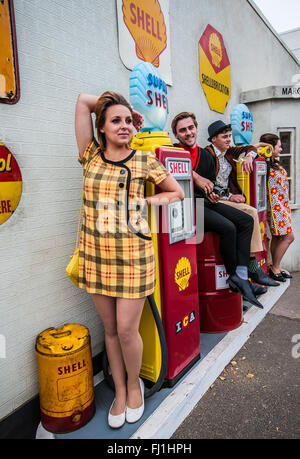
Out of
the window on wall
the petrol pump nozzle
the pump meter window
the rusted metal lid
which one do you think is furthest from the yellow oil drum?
the window on wall

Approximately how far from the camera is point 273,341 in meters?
3.31

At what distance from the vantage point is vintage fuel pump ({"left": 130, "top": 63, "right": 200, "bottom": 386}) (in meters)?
2.27

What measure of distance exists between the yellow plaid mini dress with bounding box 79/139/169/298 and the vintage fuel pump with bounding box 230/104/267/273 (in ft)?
7.41

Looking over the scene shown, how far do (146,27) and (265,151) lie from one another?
2.14m

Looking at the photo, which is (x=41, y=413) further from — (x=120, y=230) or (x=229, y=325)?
(x=229, y=325)

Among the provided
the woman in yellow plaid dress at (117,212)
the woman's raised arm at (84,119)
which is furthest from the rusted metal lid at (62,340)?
the woman's raised arm at (84,119)

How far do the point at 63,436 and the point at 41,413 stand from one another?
0.73 feet

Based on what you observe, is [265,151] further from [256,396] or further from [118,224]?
[118,224]

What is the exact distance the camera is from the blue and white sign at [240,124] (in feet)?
13.2

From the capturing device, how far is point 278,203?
4.57m

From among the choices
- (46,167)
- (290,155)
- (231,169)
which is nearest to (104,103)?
(46,167)

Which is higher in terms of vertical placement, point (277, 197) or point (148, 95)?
point (148, 95)

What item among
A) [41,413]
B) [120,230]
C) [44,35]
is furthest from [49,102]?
[41,413]

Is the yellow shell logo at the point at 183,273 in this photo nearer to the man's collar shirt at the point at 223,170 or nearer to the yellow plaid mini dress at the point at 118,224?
the yellow plaid mini dress at the point at 118,224
